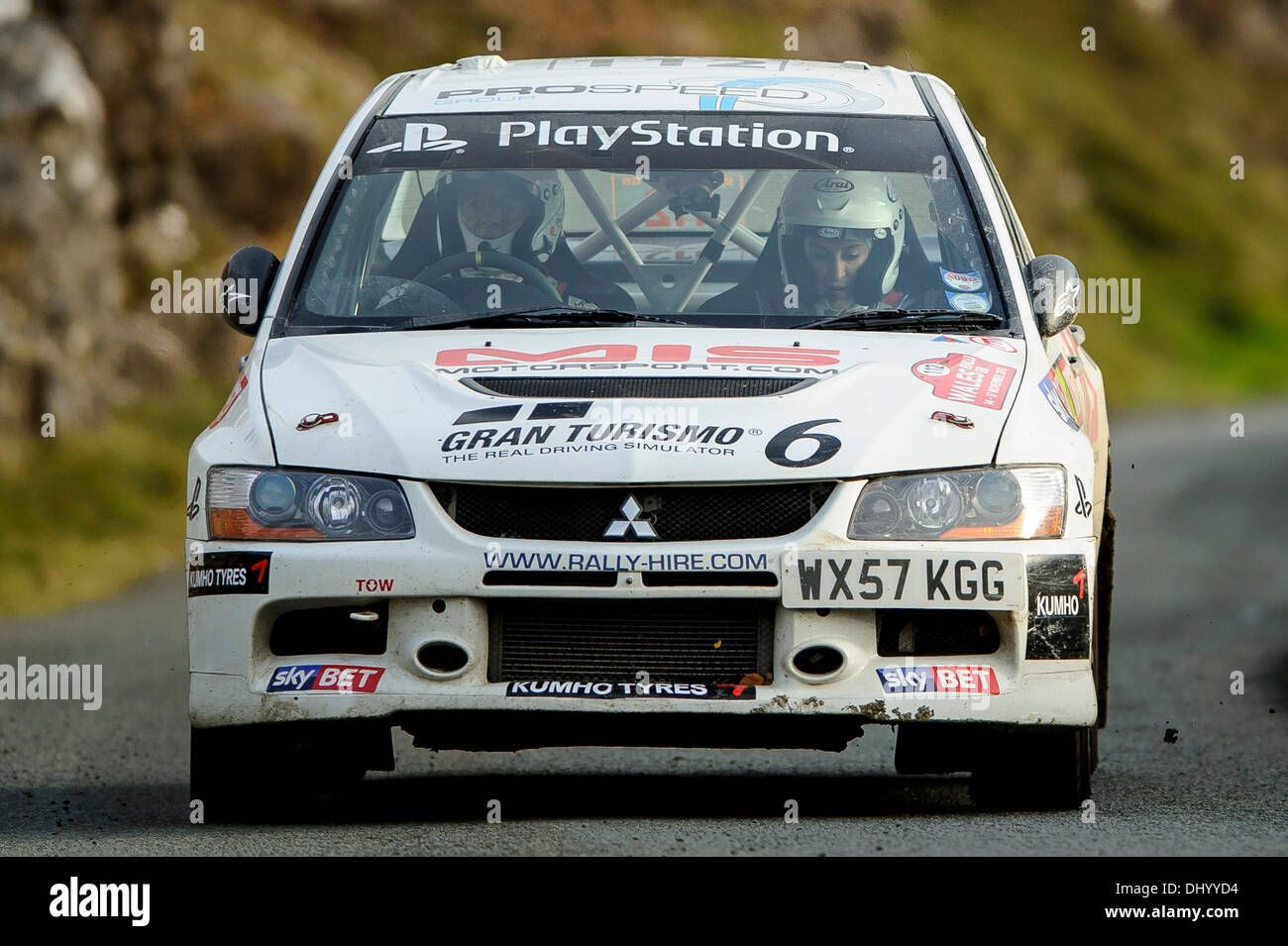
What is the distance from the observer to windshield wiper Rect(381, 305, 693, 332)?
6.34 meters

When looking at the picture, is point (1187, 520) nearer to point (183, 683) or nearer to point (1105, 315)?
point (183, 683)

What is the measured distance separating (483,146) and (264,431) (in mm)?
1504

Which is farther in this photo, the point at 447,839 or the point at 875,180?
the point at 875,180

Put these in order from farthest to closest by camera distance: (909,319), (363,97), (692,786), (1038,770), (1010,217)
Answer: (363,97) < (692,786) < (1010,217) < (909,319) < (1038,770)

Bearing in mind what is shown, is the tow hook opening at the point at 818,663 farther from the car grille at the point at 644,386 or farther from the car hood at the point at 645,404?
the car grille at the point at 644,386

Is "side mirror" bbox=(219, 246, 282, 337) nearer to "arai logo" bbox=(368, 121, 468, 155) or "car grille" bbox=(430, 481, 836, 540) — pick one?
"arai logo" bbox=(368, 121, 468, 155)

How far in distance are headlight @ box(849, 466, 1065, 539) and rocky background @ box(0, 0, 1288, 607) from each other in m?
9.88

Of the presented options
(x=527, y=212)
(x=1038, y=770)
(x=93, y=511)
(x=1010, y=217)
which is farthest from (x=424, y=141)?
(x=93, y=511)

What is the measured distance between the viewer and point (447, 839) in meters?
5.72

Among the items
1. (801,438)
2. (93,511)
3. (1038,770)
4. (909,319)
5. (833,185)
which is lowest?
(1038,770)

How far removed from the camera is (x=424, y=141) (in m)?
7.02

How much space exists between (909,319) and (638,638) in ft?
4.39

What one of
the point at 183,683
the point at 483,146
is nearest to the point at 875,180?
the point at 483,146

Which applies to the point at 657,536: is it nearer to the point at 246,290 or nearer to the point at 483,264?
the point at 483,264
